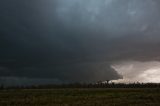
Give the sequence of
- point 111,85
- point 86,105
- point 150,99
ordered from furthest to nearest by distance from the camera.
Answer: point 111,85
point 150,99
point 86,105

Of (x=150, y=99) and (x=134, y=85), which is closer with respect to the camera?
(x=150, y=99)

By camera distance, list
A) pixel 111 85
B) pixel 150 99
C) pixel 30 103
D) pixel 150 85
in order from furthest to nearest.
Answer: pixel 111 85 < pixel 150 85 < pixel 150 99 < pixel 30 103

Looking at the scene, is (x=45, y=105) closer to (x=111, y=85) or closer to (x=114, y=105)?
(x=114, y=105)

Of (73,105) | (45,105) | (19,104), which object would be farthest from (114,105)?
(19,104)

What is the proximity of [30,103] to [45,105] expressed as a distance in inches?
171

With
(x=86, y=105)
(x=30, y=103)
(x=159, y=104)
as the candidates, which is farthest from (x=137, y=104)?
(x=30, y=103)

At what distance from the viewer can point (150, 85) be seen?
127062 millimetres

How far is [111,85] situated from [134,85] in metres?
10.7

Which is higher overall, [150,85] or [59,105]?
[150,85]

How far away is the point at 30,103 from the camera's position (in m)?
56.1

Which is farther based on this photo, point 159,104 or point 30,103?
point 30,103

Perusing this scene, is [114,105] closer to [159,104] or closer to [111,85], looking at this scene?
[159,104]

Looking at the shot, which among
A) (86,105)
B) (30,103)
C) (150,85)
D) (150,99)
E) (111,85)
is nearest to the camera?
(86,105)

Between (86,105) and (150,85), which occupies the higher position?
(150,85)
